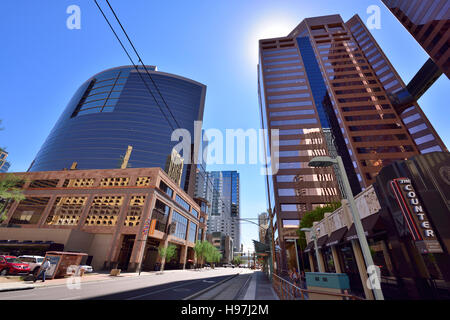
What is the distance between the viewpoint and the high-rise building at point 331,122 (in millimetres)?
45156

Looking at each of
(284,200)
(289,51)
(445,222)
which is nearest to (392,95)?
(289,51)

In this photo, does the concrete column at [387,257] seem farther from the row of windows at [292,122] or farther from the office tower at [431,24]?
the office tower at [431,24]

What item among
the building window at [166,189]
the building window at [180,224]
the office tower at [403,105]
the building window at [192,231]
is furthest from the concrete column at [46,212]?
the office tower at [403,105]

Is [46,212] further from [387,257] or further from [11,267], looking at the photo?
[387,257]

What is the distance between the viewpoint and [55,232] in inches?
1219

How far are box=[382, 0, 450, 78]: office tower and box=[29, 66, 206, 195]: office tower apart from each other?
78370mm

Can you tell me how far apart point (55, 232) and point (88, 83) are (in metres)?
134

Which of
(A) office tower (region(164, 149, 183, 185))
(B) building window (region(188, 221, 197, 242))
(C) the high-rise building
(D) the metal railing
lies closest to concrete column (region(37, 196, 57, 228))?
(A) office tower (region(164, 149, 183, 185))

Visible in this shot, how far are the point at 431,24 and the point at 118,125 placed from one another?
374 ft

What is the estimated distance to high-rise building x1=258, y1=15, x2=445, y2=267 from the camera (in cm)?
4516

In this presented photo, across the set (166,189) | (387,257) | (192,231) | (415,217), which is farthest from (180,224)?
(415,217)

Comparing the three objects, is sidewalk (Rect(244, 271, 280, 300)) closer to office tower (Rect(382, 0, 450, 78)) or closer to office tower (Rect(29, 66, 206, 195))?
office tower (Rect(382, 0, 450, 78))

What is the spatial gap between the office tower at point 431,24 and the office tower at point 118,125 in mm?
78370
